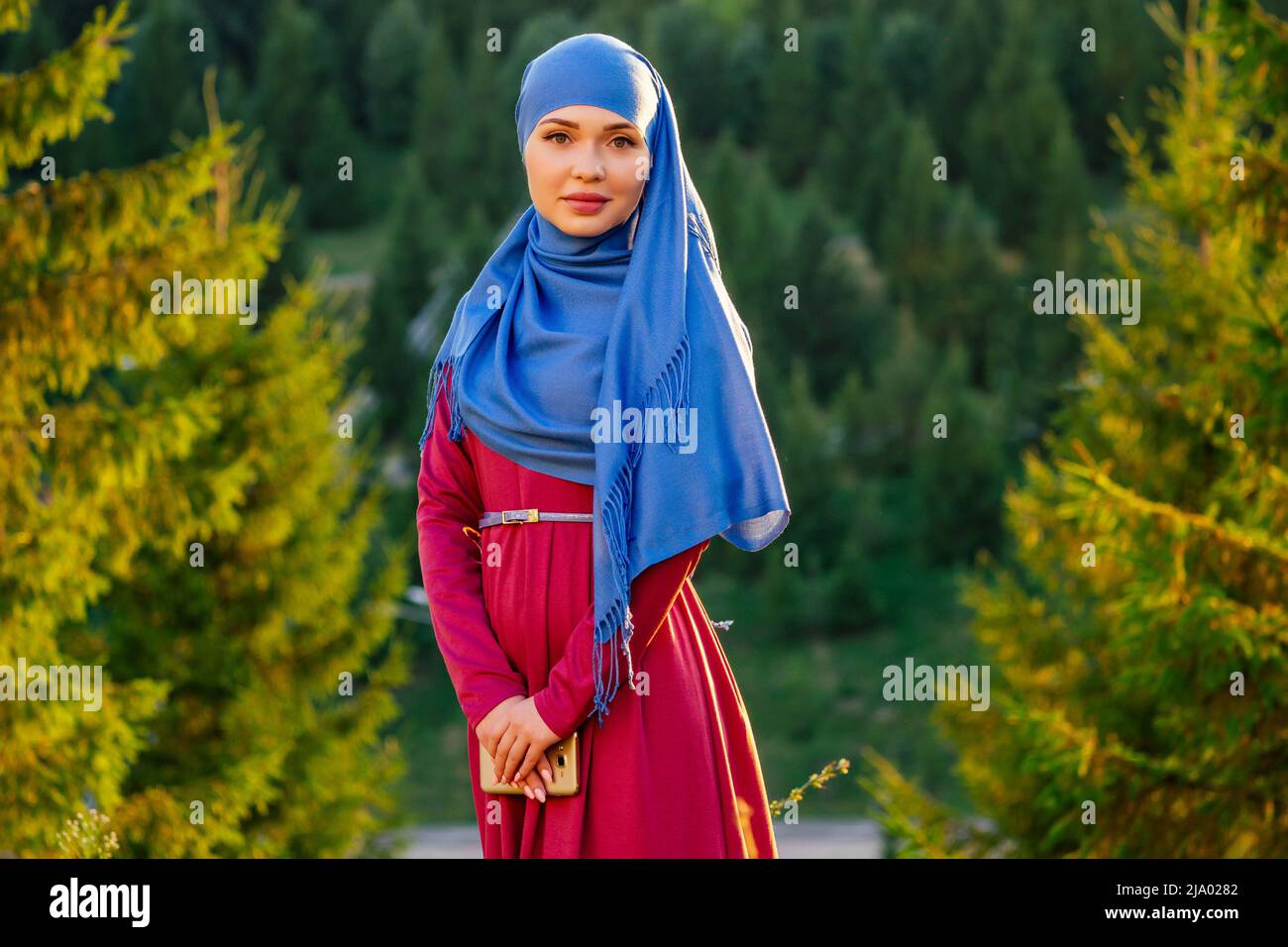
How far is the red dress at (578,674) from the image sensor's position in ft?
10.8

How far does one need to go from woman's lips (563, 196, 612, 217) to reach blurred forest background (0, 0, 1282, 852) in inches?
1083

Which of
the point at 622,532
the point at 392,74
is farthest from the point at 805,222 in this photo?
the point at 622,532

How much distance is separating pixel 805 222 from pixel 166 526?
3478 cm

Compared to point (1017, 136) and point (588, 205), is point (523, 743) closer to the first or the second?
point (588, 205)

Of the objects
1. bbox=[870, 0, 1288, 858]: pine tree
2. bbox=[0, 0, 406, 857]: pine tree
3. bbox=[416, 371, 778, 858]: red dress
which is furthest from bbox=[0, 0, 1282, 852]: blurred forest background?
bbox=[416, 371, 778, 858]: red dress

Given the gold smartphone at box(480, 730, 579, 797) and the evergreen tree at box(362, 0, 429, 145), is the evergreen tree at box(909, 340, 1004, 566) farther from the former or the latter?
the gold smartphone at box(480, 730, 579, 797)

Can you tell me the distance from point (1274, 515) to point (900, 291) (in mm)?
39121

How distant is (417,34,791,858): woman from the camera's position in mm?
3291

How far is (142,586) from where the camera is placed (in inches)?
520

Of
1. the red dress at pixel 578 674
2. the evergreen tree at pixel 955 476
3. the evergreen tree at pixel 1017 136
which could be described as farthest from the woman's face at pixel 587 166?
the evergreen tree at pixel 1017 136

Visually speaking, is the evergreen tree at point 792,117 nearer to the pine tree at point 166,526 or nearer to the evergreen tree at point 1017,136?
the evergreen tree at point 1017,136

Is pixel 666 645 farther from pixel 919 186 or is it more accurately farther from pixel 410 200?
pixel 919 186

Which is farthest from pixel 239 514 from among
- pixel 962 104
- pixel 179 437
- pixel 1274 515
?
pixel 962 104

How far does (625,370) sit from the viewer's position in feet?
10.9
